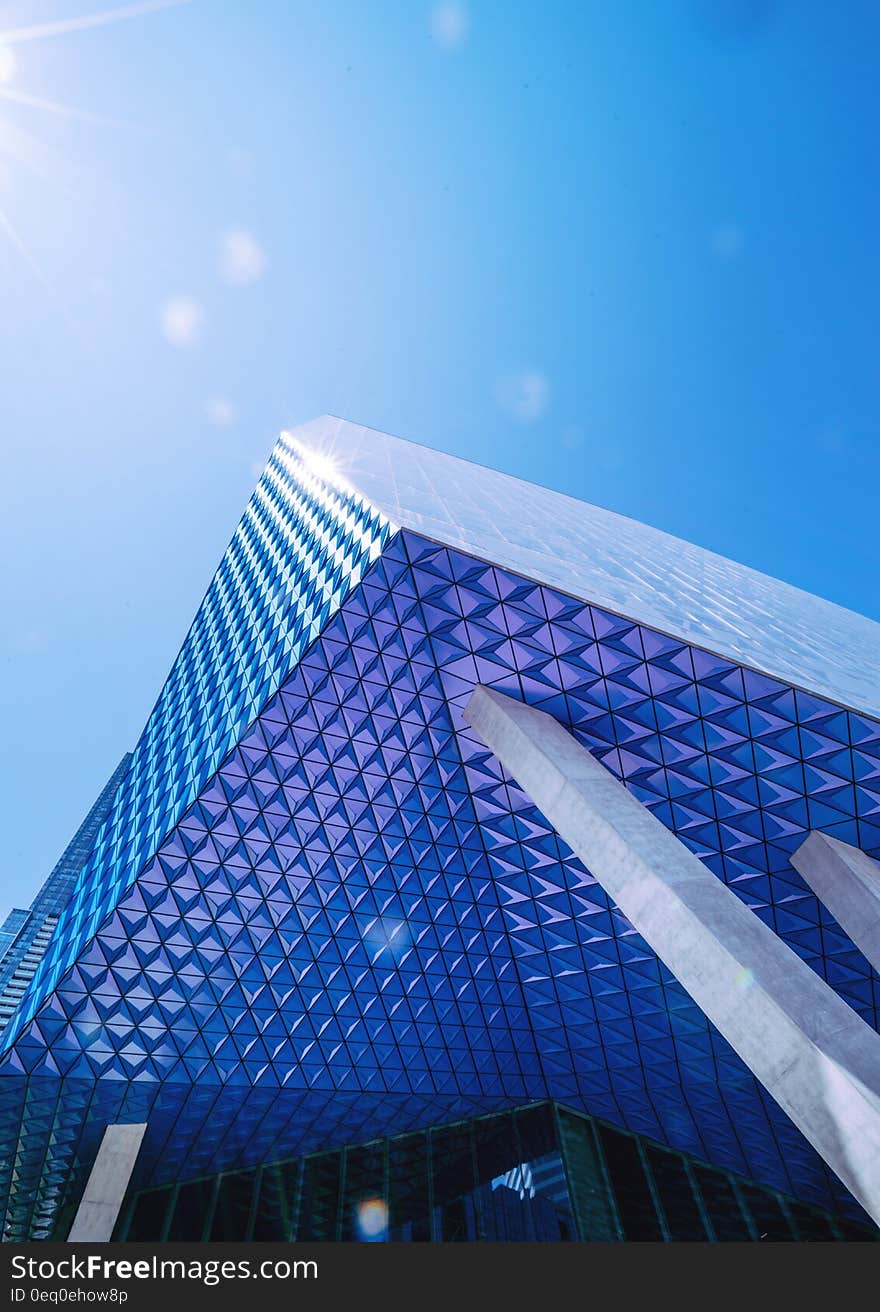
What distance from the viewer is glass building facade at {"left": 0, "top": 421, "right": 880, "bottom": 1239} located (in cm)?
1700

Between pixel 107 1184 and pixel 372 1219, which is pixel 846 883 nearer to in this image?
pixel 372 1219

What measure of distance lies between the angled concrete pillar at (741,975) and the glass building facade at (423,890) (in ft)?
14.4

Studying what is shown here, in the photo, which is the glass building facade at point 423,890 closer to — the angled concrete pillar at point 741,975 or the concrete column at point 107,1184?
the concrete column at point 107,1184

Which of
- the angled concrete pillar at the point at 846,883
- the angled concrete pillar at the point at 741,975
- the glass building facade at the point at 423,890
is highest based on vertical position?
the glass building facade at the point at 423,890

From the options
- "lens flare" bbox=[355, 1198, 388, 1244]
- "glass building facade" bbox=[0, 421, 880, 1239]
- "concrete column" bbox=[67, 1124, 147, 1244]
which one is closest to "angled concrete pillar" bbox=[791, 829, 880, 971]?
"glass building facade" bbox=[0, 421, 880, 1239]

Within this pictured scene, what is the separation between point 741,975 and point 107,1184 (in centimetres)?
2237

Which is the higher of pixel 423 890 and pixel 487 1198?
pixel 423 890

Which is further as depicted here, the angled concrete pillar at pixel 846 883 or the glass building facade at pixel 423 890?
the glass building facade at pixel 423 890

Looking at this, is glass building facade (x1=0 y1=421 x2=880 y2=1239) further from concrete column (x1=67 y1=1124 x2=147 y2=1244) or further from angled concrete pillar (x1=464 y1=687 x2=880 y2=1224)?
angled concrete pillar (x1=464 y1=687 x2=880 y2=1224)

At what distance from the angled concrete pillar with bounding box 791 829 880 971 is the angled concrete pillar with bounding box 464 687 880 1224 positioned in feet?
16.9

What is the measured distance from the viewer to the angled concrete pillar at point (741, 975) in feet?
30.9

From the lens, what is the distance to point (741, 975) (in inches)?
423

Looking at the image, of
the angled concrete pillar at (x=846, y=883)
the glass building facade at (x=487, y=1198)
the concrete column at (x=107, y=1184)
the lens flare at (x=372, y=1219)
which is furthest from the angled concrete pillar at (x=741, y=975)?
the concrete column at (x=107, y=1184)

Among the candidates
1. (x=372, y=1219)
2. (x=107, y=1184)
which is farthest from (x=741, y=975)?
(x=107, y=1184)
